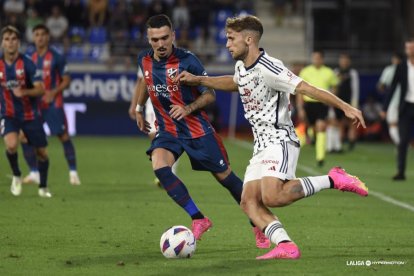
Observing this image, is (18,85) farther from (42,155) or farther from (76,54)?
(76,54)

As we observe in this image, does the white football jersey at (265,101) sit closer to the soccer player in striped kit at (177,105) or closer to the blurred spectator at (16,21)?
the soccer player in striped kit at (177,105)

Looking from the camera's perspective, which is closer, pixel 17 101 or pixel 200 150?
pixel 200 150

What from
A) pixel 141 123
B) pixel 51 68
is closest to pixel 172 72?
pixel 141 123

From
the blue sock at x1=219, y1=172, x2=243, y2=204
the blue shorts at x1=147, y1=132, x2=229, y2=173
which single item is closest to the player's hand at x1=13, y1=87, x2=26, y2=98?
the blue shorts at x1=147, y1=132, x2=229, y2=173

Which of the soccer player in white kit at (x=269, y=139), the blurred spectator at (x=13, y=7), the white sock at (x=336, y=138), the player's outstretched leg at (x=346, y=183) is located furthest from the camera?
the blurred spectator at (x=13, y=7)

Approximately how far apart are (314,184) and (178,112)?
1527 mm

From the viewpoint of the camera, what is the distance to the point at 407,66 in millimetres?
17531

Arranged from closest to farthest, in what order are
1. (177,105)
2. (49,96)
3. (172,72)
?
1. (177,105)
2. (172,72)
3. (49,96)

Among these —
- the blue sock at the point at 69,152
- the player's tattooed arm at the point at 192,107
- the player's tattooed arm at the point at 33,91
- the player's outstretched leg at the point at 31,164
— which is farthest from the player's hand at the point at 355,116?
the player's outstretched leg at the point at 31,164

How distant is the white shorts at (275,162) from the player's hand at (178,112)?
3.30 ft

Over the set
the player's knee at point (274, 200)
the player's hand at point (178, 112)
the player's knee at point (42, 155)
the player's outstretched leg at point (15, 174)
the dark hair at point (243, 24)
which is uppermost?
the dark hair at point (243, 24)

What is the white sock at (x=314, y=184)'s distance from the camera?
9.17m

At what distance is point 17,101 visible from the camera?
14.3 meters

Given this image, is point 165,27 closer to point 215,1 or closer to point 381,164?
point 381,164
